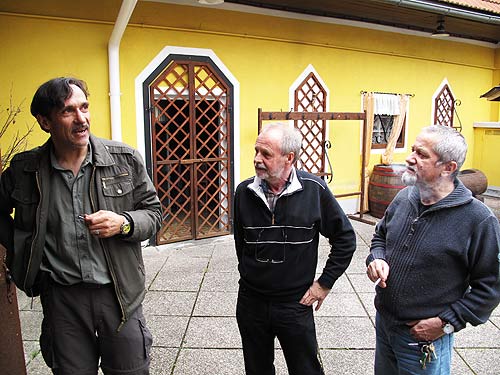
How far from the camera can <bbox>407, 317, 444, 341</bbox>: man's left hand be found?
1.64m

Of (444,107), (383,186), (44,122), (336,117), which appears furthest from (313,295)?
(444,107)

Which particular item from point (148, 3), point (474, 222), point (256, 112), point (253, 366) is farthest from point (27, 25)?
point (474, 222)

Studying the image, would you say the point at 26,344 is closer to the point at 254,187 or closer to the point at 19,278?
the point at 19,278

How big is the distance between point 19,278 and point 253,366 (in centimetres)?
112

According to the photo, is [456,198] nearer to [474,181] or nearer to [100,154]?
[100,154]

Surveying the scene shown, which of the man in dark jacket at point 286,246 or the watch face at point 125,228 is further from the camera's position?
the man in dark jacket at point 286,246

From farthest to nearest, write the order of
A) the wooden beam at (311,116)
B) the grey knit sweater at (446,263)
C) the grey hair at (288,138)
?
the wooden beam at (311,116) < the grey hair at (288,138) < the grey knit sweater at (446,263)

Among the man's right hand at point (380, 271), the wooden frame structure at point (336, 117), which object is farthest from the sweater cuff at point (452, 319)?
the wooden frame structure at point (336, 117)

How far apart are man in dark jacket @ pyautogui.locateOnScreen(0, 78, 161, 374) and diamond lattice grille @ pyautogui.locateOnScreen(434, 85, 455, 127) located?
733 centimetres

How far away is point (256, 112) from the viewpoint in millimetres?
5891

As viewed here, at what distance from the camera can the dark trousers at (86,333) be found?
1.74m

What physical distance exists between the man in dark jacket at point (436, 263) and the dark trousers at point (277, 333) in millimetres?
355

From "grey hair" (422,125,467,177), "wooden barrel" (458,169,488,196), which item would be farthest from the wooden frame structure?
→ "grey hair" (422,125,467,177)

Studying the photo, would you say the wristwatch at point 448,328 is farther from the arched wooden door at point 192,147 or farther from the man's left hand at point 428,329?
the arched wooden door at point 192,147
